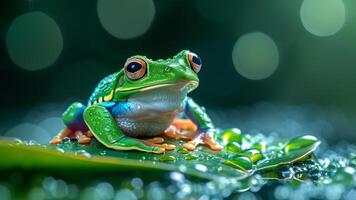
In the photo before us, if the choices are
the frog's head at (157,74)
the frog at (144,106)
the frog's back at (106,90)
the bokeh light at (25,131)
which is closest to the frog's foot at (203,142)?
the frog at (144,106)

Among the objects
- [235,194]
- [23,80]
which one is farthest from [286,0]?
[235,194]

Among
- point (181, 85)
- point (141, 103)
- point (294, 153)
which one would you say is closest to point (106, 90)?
point (141, 103)

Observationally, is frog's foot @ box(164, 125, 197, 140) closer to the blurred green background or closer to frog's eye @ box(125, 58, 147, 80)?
frog's eye @ box(125, 58, 147, 80)

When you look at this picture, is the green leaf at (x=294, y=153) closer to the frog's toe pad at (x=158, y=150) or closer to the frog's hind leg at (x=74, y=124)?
the frog's toe pad at (x=158, y=150)

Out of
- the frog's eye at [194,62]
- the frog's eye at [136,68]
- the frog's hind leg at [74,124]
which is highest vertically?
the frog's eye at [194,62]

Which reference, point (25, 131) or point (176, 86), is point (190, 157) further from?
point (25, 131)

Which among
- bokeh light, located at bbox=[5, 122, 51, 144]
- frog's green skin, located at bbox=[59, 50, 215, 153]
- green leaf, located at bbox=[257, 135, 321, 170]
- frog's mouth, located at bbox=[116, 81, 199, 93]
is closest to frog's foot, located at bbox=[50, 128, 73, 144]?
frog's green skin, located at bbox=[59, 50, 215, 153]

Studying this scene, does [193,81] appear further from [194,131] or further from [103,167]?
[103,167]
